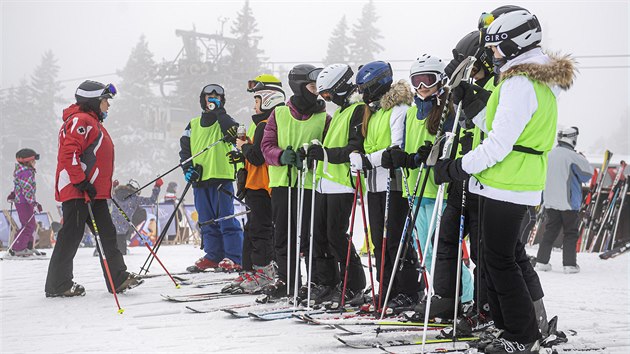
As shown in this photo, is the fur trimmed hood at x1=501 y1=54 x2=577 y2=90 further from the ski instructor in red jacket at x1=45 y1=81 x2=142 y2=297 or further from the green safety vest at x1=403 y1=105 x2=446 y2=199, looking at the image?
the ski instructor in red jacket at x1=45 y1=81 x2=142 y2=297

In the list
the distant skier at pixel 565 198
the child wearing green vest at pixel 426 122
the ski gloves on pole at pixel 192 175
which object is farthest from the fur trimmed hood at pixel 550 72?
the distant skier at pixel 565 198

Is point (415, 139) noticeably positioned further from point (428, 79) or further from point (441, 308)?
point (441, 308)

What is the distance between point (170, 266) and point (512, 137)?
6433 mm

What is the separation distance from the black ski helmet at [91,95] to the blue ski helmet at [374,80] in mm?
2773

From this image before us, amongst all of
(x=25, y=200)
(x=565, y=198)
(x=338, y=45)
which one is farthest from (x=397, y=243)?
(x=338, y=45)

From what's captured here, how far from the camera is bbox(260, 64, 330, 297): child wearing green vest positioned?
5371mm

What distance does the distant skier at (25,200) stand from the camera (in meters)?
10.3

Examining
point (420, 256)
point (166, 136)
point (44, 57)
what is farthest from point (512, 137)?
point (44, 57)

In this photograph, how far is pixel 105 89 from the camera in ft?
20.2

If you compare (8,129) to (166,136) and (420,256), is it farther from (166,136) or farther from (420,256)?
(420,256)

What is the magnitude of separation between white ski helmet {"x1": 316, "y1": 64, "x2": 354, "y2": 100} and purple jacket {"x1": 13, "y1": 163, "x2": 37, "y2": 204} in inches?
283

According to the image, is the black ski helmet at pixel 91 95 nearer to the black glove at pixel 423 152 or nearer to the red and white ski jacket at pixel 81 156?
the red and white ski jacket at pixel 81 156

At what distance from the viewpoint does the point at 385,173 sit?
4.80 meters

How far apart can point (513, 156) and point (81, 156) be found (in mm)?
4208
